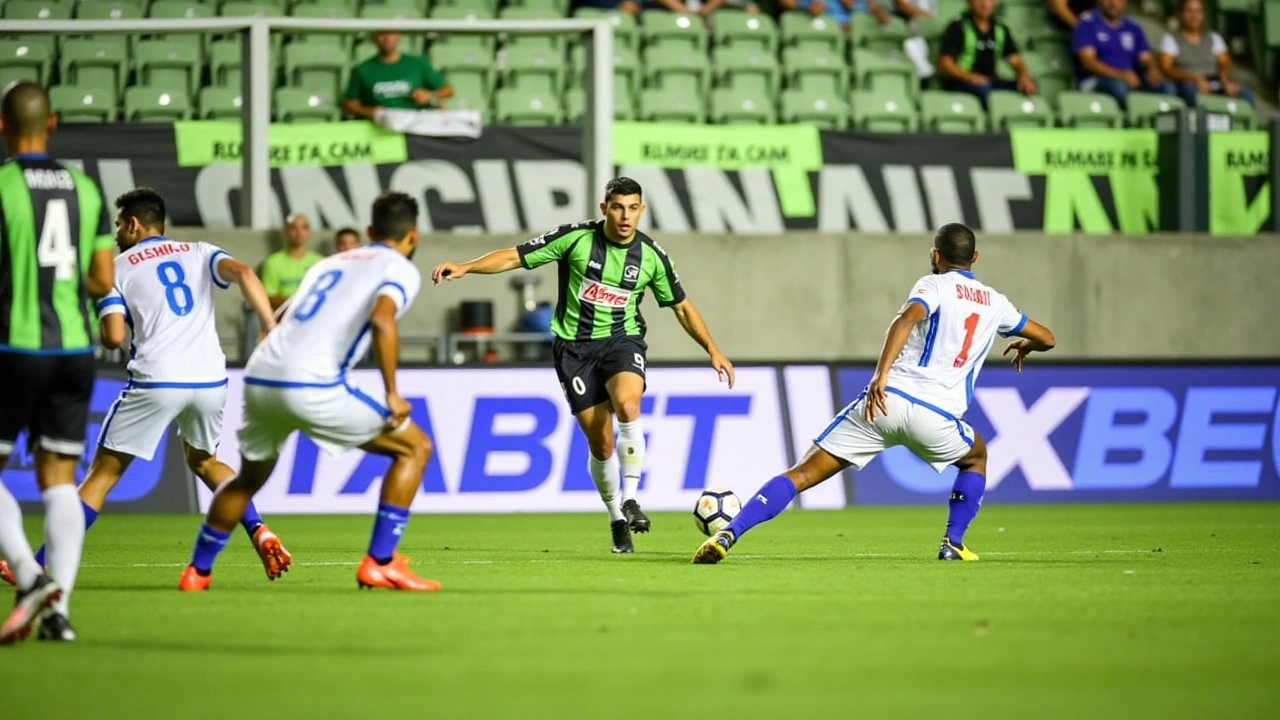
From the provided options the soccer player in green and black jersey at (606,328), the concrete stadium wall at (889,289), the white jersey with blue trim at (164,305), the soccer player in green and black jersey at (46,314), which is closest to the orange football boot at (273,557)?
the white jersey with blue trim at (164,305)

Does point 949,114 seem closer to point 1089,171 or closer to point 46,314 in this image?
point 1089,171

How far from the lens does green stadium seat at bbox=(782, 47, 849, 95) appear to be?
20531mm

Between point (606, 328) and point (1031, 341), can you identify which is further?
point (606, 328)

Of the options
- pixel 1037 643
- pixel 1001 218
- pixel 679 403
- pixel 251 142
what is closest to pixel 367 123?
pixel 251 142

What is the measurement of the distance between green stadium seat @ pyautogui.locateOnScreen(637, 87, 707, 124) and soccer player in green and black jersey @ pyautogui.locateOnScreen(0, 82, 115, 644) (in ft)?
42.2

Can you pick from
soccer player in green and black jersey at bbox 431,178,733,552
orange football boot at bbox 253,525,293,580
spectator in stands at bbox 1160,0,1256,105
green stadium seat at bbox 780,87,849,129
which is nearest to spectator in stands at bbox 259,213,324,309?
green stadium seat at bbox 780,87,849,129

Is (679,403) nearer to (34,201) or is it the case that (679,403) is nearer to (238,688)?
(34,201)

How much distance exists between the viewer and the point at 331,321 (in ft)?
26.9

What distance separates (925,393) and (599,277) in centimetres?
235

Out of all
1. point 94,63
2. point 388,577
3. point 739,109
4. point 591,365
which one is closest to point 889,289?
point 739,109

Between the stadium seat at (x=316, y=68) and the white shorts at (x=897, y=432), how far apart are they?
1024cm

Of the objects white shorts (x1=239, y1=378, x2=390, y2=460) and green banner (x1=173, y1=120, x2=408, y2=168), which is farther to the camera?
green banner (x1=173, y1=120, x2=408, y2=168)

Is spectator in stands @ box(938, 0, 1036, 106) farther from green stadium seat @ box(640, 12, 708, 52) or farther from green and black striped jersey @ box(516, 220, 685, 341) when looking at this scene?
green and black striped jersey @ box(516, 220, 685, 341)

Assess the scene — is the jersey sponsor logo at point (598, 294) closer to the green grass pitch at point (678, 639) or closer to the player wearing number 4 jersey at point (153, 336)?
the green grass pitch at point (678, 639)
